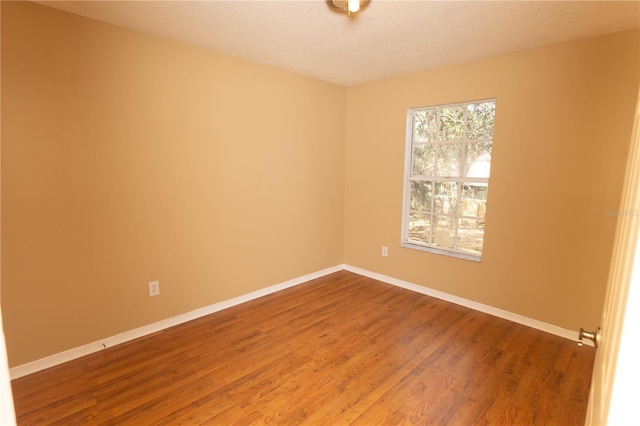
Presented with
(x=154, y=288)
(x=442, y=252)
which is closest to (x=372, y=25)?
(x=442, y=252)

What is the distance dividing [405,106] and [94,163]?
294cm

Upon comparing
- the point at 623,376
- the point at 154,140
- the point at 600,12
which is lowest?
the point at 623,376

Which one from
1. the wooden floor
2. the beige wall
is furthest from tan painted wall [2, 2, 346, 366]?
the wooden floor

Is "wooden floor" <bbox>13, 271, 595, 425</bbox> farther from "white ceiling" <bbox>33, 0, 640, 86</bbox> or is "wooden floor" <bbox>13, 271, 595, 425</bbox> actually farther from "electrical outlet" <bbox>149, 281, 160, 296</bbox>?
"white ceiling" <bbox>33, 0, 640, 86</bbox>

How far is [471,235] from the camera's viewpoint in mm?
3205

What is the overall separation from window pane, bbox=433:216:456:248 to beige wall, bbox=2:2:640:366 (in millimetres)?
204

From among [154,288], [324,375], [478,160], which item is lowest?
[324,375]

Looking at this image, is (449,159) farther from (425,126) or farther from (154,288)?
(154,288)

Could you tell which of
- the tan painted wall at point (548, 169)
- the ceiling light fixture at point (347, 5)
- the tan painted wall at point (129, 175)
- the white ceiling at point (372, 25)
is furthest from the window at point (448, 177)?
the ceiling light fixture at point (347, 5)

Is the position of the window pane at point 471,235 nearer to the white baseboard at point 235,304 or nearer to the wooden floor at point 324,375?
the white baseboard at point 235,304

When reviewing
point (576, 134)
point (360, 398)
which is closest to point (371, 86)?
point (576, 134)

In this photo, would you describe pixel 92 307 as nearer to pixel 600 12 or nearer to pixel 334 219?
pixel 334 219

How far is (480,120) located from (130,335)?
364cm

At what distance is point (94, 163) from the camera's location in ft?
7.38
